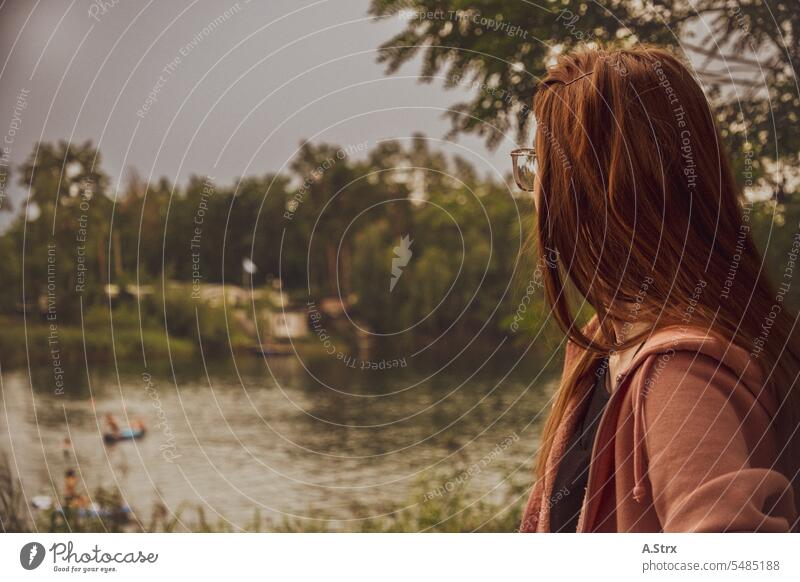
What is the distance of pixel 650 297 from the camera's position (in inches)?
36.6

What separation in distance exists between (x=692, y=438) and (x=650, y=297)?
20 cm

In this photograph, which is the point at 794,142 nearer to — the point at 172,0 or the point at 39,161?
the point at 172,0

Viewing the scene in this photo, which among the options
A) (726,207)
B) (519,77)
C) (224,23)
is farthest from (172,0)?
(726,207)

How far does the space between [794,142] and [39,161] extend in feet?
6.32

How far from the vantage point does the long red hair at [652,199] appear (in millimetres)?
917

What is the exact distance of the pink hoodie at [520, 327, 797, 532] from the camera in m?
0.78

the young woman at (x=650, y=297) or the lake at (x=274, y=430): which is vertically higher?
the young woman at (x=650, y=297)

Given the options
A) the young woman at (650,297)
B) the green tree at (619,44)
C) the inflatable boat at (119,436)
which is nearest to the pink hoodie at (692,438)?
the young woman at (650,297)

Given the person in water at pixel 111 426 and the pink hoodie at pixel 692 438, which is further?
the person in water at pixel 111 426

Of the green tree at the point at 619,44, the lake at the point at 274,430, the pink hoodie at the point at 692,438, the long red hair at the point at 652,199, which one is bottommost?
the lake at the point at 274,430

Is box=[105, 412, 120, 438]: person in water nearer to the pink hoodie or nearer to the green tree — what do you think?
the green tree

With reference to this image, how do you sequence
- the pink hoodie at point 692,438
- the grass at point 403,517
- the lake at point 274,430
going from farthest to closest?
the lake at point 274,430 → the grass at point 403,517 → the pink hoodie at point 692,438

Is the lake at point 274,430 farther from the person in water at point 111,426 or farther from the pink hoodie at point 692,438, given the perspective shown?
the pink hoodie at point 692,438

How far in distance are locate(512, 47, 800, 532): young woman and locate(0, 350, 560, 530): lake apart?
85.1 inches
